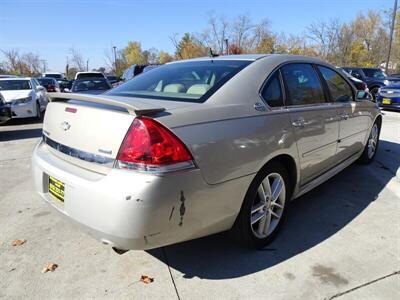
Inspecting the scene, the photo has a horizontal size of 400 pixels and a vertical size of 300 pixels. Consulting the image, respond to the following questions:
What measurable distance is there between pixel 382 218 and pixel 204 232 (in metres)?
2.10

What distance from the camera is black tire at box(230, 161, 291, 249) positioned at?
2.56 m

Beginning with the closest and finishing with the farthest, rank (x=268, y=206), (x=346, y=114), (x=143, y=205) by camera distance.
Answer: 1. (x=143, y=205)
2. (x=268, y=206)
3. (x=346, y=114)

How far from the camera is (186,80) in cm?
296

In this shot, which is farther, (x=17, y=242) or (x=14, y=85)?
(x=14, y=85)

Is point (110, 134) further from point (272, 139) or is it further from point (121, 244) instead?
point (272, 139)

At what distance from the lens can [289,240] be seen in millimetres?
3002

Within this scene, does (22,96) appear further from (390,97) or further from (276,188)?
(390,97)

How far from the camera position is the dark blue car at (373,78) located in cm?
1500

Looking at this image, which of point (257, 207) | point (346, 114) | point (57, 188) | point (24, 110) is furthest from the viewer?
point (24, 110)

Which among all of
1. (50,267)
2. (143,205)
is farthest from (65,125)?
(50,267)

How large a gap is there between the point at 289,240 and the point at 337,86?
78.0 inches

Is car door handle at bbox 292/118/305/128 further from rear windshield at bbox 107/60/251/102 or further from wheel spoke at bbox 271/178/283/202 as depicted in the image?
rear windshield at bbox 107/60/251/102

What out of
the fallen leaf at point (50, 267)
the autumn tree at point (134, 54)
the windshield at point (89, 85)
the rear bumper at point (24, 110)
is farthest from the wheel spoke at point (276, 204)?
the autumn tree at point (134, 54)

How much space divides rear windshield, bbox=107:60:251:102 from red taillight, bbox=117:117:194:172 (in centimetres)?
53
